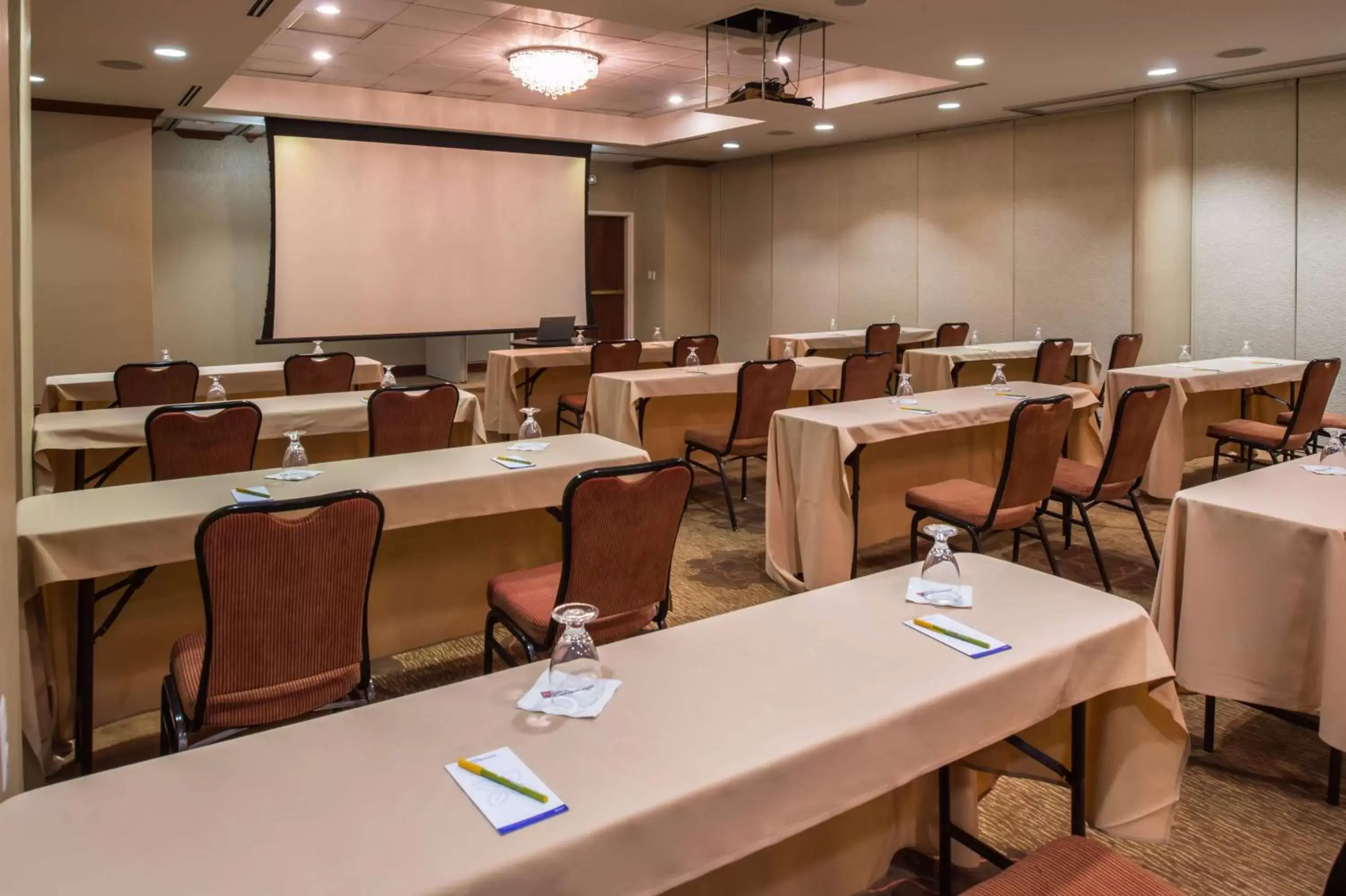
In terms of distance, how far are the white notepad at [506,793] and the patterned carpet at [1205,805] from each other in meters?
1.23

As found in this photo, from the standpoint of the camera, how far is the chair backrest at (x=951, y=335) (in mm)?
9023

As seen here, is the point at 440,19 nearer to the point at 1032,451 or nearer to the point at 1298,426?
the point at 1032,451

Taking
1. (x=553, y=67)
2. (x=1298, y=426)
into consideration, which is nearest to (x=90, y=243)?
(x=553, y=67)

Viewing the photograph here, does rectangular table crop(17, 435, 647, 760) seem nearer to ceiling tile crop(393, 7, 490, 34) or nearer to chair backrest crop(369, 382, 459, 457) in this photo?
chair backrest crop(369, 382, 459, 457)

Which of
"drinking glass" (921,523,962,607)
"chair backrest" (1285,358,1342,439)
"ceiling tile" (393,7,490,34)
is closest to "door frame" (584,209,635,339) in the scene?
"ceiling tile" (393,7,490,34)

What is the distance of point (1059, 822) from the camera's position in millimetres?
2561

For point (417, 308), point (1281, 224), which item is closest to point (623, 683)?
point (1281, 224)

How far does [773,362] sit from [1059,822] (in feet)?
11.1

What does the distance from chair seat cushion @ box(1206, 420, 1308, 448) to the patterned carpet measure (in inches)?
77.8

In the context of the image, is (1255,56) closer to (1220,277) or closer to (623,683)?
(1220,277)

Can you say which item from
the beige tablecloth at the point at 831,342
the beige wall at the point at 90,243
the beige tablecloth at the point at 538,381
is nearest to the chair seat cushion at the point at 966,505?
the beige tablecloth at the point at 538,381

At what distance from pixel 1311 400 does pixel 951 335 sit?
3793 mm

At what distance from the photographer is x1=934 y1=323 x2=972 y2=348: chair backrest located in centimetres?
902

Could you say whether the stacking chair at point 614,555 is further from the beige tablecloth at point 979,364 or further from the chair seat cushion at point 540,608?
the beige tablecloth at point 979,364
